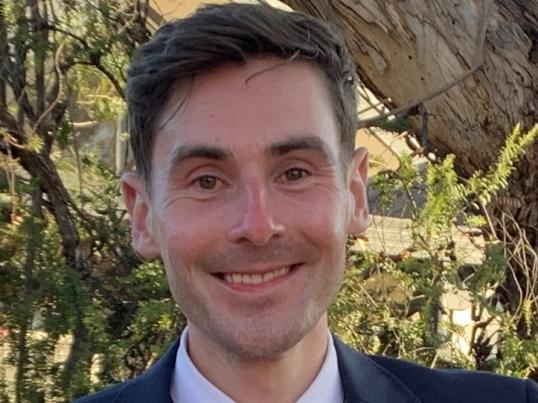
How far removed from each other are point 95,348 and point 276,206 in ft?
5.30

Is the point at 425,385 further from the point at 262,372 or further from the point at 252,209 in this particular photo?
the point at 252,209

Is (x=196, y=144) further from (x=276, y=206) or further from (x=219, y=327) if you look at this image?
(x=219, y=327)

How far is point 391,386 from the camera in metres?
2.08

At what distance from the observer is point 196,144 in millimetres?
1854

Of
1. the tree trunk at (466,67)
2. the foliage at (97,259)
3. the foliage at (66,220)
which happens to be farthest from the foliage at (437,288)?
the foliage at (66,220)

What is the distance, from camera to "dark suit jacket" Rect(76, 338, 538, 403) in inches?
78.7

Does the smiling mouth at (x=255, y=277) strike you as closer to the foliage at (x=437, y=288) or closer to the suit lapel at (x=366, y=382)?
the suit lapel at (x=366, y=382)

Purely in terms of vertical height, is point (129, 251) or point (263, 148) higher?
point (263, 148)

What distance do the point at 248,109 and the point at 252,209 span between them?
0.17 m

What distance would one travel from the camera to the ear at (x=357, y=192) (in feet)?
6.57

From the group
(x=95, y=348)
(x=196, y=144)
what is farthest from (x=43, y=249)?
(x=196, y=144)

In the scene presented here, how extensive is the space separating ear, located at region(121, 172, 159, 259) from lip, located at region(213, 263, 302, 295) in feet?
0.58

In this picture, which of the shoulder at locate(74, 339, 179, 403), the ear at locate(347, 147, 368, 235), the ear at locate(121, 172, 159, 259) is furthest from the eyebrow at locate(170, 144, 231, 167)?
the shoulder at locate(74, 339, 179, 403)

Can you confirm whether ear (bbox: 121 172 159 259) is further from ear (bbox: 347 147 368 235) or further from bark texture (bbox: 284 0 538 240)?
bark texture (bbox: 284 0 538 240)
